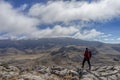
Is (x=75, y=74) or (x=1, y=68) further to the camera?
(x=1, y=68)

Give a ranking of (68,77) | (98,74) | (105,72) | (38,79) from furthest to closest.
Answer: (105,72)
(98,74)
(68,77)
(38,79)

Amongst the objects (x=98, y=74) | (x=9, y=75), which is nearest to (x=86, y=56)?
(x=98, y=74)

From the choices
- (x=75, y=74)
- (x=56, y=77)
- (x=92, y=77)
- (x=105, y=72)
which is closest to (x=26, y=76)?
(x=56, y=77)

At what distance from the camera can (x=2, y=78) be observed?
167 ft

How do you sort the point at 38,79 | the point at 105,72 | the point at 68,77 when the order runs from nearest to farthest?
the point at 38,79, the point at 68,77, the point at 105,72

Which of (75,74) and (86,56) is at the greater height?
(86,56)

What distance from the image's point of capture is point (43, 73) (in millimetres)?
58219

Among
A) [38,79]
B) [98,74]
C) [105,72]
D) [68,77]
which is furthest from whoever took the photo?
[105,72]

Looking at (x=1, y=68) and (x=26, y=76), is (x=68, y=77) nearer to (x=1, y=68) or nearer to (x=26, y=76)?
(x=26, y=76)

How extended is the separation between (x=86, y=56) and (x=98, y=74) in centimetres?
593

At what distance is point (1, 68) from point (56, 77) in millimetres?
16662

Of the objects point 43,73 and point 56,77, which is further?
point 43,73

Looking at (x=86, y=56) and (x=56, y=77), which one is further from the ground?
(x=86, y=56)

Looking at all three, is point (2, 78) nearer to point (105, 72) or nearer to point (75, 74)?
point (75, 74)
